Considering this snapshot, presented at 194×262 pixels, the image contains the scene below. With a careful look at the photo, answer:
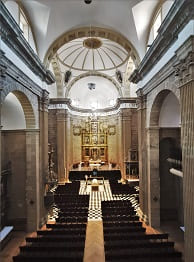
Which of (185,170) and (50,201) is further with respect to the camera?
(50,201)

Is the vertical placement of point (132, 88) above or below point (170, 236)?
above

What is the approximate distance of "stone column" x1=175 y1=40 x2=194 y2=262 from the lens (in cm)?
554

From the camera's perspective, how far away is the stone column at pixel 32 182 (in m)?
10.1

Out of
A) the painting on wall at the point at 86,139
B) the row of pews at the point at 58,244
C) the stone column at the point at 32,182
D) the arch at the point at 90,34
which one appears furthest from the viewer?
the painting on wall at the point at 86,139

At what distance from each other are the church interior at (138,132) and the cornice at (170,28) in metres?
0.03

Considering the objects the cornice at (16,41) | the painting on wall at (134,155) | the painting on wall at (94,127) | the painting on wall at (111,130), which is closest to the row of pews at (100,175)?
the painting on wall at (134,155)

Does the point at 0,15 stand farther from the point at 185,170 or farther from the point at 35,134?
the point at 185,170

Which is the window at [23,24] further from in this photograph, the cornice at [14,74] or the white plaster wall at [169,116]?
the white plaster wall at [169,116]

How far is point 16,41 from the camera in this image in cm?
743

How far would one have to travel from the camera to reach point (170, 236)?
31.4ft

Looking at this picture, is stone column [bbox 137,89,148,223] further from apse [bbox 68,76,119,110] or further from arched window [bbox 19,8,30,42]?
apse [bbox 68,76,119,110]

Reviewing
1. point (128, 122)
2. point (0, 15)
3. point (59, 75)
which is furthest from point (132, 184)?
point (0, 15)

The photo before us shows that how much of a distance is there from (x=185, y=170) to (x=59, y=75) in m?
16.0

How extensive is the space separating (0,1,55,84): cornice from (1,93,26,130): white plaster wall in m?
1.78
